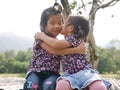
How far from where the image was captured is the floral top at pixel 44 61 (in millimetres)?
3139

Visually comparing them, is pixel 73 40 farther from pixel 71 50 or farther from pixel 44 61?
pixel 44 61

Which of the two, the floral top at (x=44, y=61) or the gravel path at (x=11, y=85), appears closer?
the floral top at (x=44, y=61)

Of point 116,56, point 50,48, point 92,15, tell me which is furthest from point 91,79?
point 116,56

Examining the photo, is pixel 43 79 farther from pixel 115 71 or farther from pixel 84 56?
pixel 115 71

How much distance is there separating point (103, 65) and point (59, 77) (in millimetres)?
47087

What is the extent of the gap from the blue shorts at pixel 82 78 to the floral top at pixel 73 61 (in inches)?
1.7

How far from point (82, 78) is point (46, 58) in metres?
0.43

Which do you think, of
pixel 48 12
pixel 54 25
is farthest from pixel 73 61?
pixel 48 12

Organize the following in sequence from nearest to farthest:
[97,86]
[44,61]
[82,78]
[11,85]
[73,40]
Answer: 1. [97,86]
2. [82,78]
3. [73,40]
4. [44,61]
5. [11,85]

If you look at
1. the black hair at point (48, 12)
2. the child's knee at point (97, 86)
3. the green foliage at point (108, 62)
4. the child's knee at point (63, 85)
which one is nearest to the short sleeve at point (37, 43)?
the black hair at point (48, 12)

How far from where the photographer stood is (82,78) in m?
2.87

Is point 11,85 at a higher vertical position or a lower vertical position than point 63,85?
higher

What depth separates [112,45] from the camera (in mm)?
64875

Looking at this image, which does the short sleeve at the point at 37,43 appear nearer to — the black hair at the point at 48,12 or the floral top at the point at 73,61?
the black hair at the point at 48,12
